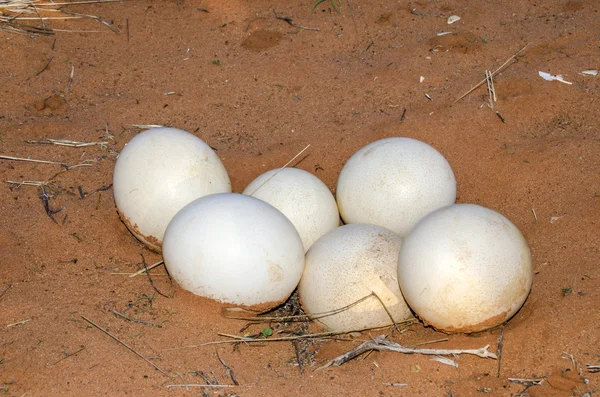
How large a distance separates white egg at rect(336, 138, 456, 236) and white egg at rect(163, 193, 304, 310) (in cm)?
67

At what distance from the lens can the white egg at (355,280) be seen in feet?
14.4

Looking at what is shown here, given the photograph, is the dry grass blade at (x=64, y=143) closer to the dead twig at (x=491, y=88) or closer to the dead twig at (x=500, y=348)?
the dead twig at (x=491, y=88)

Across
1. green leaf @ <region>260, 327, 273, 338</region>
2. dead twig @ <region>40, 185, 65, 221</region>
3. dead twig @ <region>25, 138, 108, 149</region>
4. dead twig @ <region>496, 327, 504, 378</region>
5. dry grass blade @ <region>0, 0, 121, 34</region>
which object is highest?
dry grass blade @ <region>0, 0, 121, 34</region>

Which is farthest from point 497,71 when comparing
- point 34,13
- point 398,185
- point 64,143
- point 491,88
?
point 34,13

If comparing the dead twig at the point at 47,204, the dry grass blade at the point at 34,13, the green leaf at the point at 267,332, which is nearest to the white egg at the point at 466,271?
the green leaf at the point at 267,332

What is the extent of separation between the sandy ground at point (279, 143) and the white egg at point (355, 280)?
165mm

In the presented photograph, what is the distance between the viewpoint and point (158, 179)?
4664 mm

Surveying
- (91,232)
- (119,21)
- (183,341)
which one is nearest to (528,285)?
(183,341)

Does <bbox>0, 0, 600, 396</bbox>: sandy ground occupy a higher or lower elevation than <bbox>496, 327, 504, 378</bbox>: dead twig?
higher

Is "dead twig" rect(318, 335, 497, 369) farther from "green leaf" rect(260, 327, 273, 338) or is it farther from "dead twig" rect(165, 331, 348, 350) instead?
"green leaf" rect(260, 327, 273, 338)

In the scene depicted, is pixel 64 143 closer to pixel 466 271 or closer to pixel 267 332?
pixel 267 332

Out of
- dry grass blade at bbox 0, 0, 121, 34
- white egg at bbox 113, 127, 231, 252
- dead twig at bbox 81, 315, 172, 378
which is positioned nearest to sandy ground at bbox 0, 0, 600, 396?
dead twig at bbox 81, 315, 172, 378

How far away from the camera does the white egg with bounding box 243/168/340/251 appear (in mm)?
4773

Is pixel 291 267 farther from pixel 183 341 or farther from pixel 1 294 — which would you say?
pixel 1 294
